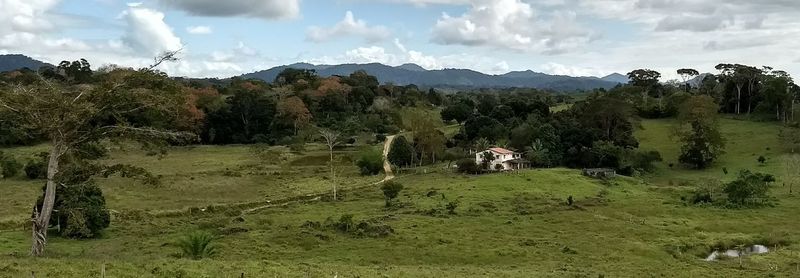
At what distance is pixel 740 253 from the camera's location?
43.5m

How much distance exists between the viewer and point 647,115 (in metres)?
122

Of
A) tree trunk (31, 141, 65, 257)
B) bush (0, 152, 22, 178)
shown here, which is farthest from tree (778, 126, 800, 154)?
bush (0, 152, 22, 178)

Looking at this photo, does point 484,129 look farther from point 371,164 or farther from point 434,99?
point 434,99

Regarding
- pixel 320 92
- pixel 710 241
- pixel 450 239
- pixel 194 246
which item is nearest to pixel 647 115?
pixel 320 92

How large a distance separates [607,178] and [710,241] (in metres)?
27.6

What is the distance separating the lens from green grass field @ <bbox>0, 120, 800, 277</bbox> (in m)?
32.0

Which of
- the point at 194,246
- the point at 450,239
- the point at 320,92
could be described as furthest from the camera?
the point at 320,92

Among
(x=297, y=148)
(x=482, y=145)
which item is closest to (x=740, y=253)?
(x=482, y=145)

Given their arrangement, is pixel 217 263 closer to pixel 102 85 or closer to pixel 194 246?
pixel 194 246

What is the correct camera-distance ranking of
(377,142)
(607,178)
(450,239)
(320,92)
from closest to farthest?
(450,239)
(607,178)
(377,142)
(320,92)

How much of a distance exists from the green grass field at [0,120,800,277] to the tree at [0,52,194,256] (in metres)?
4.52

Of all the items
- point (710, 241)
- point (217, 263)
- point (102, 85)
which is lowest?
point (710, 241)

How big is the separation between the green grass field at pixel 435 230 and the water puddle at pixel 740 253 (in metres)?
0.74

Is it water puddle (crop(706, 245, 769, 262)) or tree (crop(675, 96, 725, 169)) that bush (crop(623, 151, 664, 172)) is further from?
water puddle (crop(706, 245, 769, 262))
